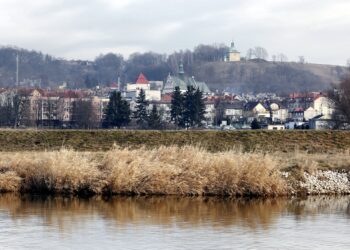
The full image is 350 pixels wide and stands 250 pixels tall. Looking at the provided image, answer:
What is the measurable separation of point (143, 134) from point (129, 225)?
22238 millimetres

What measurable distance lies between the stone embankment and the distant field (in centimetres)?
964

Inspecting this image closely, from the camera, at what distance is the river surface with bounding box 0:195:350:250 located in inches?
750

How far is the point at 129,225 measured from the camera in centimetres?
2191

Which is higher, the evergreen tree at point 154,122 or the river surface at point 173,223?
the evergreen tree at point 154,122

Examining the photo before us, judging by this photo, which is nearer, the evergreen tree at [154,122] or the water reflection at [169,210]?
the water reflection at [169,210]

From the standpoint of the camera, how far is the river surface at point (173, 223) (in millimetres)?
19047

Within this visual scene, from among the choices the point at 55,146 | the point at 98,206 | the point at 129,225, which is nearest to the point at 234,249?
the point at 129,225

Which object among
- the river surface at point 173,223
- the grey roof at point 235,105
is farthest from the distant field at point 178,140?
the grey roof at point 235,105

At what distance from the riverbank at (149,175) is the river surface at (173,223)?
1.00m

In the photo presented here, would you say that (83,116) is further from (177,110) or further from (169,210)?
(169,210)

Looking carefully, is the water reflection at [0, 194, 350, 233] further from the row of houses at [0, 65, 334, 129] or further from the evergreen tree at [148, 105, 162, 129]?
the row of houses at [0, 65, 334, 129]

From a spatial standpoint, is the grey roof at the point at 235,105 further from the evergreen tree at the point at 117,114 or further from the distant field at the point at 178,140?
the distant field at the point at 178,140

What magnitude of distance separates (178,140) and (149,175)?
1434cm

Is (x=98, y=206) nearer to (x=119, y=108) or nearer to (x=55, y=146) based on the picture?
(x=55, y=146)
